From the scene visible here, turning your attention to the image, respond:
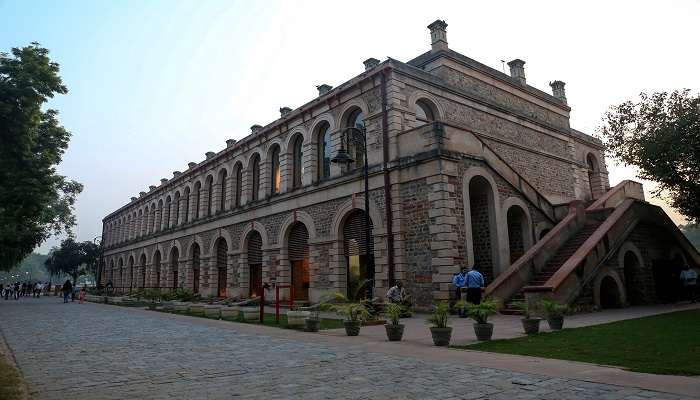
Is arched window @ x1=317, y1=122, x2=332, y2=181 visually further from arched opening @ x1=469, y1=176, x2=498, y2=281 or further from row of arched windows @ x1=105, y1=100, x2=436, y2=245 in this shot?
arched opening @ x1=469, y1=176, x2=498, y2=281

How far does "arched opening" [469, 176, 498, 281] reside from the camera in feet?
53.3

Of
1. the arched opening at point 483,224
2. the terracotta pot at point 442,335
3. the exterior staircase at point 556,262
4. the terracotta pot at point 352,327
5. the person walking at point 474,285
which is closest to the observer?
the terracotta pot at point 442,335

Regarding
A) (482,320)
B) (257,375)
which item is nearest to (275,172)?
(482,320)

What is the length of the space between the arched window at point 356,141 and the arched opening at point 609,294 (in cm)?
1004

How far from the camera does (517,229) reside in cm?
1803

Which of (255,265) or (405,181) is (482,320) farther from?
(255,265)

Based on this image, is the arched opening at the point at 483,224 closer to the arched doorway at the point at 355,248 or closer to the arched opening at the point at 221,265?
the arched doorway at the point at 355,248

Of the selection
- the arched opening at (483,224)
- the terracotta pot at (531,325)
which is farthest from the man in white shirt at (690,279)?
the terracotta pot at (531,325)

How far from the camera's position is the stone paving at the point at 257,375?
476cm

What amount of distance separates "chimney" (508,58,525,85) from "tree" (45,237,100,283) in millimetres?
52182

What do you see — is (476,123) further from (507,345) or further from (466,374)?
(466,374)

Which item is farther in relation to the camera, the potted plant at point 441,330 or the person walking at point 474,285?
the person walking at point 474,285

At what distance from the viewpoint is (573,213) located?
1692 centimetres

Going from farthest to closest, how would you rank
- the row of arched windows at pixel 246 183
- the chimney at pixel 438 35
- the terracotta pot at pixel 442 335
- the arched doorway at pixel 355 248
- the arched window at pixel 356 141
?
the chimney at pixel 438 35 → the row of arched windows at pixel 246 183 → the arched window at pixel 356 141 → the arched doorway at pixel 355 248 → the terracotta pot at pixel 442 335
